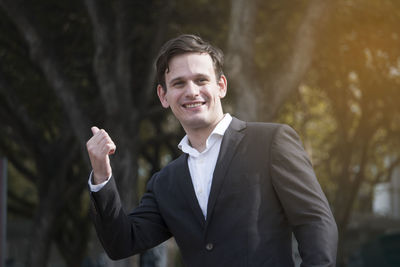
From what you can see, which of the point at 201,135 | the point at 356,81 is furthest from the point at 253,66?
the point at 356,81

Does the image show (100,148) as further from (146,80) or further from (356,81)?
(356,81)

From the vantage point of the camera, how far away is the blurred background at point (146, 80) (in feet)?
30.6

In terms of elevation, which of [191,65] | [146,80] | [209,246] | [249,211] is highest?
[191,65]

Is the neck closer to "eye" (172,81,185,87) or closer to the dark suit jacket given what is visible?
the dark suit jacket

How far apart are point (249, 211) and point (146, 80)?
341 inches

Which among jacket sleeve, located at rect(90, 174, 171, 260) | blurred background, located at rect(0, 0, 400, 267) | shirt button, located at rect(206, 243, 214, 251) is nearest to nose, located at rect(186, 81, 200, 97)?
jacket sleeve, located at rect(90, 174, 171, 260)

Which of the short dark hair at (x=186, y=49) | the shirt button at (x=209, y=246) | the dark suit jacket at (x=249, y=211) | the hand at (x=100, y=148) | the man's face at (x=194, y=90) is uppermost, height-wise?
the short dark hair at (x=186, y=49)

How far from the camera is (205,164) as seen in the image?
10.8ft

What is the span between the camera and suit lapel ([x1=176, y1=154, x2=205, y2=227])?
3.19 metres

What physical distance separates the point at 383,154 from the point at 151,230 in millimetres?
18601

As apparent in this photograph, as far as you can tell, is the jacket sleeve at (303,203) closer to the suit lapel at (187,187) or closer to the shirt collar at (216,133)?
the shirt collar at (216,133)

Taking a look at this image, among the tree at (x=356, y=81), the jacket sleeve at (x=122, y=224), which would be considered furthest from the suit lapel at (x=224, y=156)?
the tree at (x=356, y=81)

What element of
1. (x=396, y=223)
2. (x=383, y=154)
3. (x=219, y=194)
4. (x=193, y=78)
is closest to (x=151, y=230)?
(x=219, y=194)

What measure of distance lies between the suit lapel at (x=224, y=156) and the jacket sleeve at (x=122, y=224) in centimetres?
42
